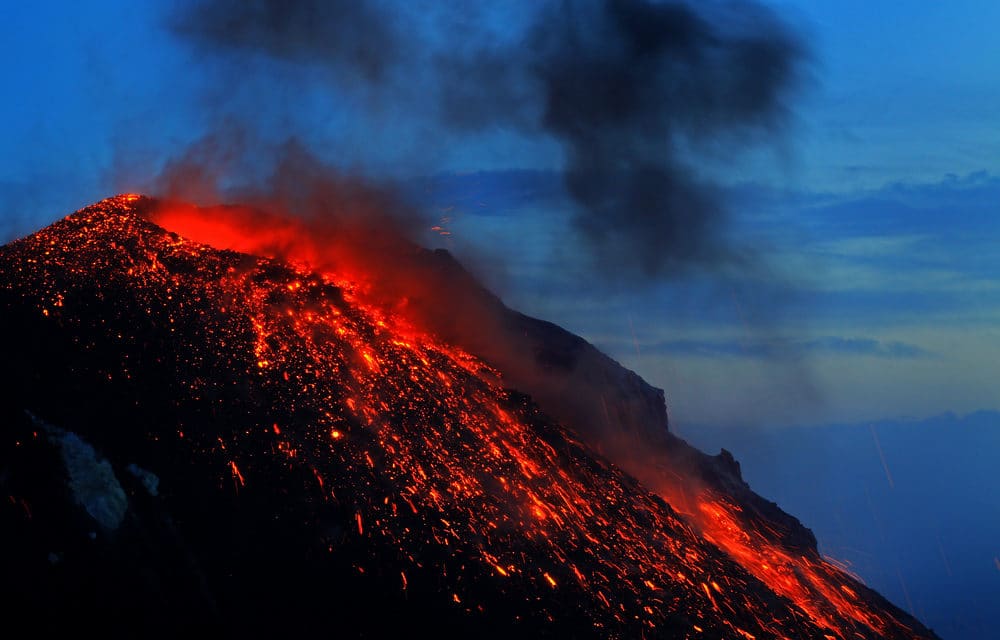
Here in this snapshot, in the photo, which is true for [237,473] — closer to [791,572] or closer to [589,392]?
[589,392]

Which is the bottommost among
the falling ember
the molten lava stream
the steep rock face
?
the molten lava stream

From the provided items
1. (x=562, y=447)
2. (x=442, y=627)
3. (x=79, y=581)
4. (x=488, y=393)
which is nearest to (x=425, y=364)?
(x=488, y=393)

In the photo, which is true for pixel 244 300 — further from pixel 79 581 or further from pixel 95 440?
pixel 79 581

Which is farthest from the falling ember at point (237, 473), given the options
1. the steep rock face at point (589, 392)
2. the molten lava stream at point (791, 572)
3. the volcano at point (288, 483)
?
the molten lava stream at point (791, 572)

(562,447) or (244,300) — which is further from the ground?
(244,300)

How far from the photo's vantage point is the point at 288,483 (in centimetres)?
1822

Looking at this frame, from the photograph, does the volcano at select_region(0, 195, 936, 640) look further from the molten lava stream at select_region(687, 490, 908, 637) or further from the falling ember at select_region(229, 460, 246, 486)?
the molten lava stream at select_region(687, 490, 908, 637)

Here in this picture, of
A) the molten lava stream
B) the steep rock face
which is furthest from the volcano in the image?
the steep rock face

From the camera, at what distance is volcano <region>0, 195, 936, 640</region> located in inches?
656

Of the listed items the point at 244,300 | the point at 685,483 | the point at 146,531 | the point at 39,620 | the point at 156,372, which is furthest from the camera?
the point at 685,483

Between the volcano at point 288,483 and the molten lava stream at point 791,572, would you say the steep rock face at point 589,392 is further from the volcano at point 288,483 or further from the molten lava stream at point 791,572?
the volcano at point 288,483

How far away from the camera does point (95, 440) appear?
1788 cm

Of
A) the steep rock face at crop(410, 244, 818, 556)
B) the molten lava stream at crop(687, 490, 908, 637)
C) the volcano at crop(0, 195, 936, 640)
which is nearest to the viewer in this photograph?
the volcano at crop(0, 195, 936, 640)

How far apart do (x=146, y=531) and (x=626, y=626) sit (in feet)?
35.1
